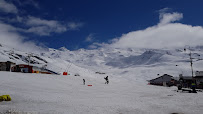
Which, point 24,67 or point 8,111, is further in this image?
point 24,67

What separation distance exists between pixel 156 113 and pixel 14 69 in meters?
50.9

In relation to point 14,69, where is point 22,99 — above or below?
below

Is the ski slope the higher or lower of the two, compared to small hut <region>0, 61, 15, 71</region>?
lower

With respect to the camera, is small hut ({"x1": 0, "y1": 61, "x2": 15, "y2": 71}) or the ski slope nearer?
the ski slope

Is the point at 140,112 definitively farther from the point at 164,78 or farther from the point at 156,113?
the point at 164,78

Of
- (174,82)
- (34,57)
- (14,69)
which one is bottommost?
(174,82)

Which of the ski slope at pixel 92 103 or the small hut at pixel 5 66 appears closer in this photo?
the ski slope at pixel 92 103

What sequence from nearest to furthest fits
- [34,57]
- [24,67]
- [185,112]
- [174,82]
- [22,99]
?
[185,112]
[22,99]
[24,67]
[174,82]
[34,57]

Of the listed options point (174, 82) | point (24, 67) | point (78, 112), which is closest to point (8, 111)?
point (78, 112)

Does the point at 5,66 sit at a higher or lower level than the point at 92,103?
higher

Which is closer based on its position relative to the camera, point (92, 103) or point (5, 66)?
point (92, 103)

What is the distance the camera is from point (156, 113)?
10633 mm

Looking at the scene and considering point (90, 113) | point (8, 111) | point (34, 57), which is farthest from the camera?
point (34, 57)

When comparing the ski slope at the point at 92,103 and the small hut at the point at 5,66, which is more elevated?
the small hut at the point at 5,66
